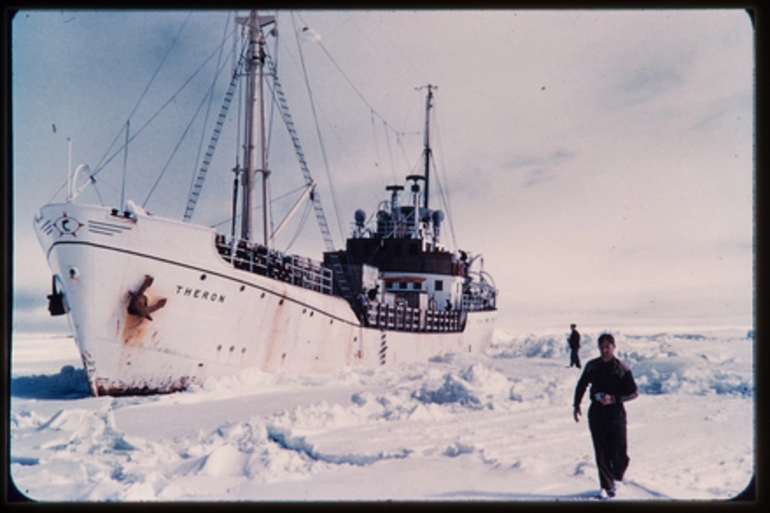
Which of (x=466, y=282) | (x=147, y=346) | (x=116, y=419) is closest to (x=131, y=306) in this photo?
(x=147, y=346)

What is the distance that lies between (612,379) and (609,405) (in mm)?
286

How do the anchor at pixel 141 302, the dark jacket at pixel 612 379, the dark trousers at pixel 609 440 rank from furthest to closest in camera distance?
1. the anchor at pixel 141 302
2. the dark trousers at pixel 609 440
3. the dark jacket at pixel 612 379

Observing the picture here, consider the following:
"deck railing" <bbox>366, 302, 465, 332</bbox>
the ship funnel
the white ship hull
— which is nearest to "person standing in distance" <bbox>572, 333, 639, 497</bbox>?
the white ship hull

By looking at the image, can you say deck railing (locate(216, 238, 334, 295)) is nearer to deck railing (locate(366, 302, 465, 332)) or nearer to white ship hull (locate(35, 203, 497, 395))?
white ship hull (locate(35, 203, 497, 395))

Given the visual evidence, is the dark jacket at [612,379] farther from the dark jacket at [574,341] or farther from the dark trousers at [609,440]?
the dark jacket at [574,341]

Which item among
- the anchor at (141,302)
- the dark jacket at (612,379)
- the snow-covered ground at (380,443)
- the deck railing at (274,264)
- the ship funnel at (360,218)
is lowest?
the snow-covered ground at (380,443)

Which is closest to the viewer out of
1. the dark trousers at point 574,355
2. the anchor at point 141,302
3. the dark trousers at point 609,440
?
the dark trousers at point 609,440

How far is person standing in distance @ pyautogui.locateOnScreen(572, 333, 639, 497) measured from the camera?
5.05 metres

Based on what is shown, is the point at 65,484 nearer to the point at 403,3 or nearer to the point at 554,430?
the point at 554,430

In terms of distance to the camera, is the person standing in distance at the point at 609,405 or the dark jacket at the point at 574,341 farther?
the dark jacket at the point at 574,341

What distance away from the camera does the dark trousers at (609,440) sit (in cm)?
514

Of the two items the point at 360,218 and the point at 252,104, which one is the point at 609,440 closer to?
the point at 252,104

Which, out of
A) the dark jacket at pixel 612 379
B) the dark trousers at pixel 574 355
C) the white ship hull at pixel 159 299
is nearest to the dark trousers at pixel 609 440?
the dark jacket at pixel 612 379

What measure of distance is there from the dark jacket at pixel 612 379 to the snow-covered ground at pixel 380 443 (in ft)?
4.18
